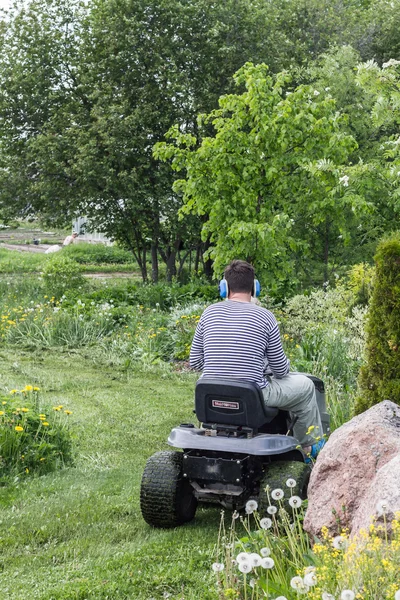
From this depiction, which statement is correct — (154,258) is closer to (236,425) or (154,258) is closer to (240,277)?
(240,277)

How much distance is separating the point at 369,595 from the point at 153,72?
16738 mm

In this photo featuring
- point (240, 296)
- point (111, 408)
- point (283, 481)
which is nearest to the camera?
point (283, 481)

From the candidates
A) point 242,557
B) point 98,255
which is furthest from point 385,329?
point 98,255

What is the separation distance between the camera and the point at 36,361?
10.4 m

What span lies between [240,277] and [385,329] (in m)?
0.94

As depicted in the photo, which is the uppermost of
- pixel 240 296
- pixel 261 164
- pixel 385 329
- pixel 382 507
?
pixel 261 164

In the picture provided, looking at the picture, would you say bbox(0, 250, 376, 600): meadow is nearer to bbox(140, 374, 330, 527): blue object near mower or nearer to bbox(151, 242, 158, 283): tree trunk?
bbox(140, 374, 330, 527): blue object near mower

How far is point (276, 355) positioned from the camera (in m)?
4.81

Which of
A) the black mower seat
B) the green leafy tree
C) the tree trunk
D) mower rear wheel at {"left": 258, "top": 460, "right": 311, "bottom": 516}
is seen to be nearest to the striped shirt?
the black mower seat

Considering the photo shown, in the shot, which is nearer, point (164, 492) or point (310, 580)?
point (310, 580)

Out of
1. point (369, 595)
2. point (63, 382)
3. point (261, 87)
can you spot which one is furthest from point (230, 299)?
point (261, 87)

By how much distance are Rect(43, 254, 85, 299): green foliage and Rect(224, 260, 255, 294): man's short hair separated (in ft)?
33.8

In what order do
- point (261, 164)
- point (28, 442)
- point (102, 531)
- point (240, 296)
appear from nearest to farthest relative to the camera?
point (102, 531) → point (240, 296) → point (28, 442) → point (261, 164)

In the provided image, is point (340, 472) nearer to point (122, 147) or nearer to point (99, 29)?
point (122, 147)
